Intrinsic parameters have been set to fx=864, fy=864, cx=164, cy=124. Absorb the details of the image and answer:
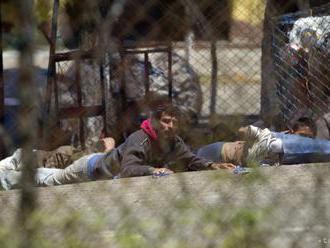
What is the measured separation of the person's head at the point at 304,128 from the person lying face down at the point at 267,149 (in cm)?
14

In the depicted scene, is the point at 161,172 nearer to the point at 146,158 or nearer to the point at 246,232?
the point at 146,158

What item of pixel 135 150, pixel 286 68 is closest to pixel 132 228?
pixel 135 150

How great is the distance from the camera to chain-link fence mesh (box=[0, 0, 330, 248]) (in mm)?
3240

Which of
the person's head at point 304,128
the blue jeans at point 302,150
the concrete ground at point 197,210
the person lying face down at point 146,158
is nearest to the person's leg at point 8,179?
the person lying face down at point 146,158

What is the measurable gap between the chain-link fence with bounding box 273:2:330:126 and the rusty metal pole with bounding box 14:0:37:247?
144 inches

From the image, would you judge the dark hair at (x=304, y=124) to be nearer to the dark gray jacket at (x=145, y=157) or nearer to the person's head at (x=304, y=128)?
the person's head at (x=304, y=128)

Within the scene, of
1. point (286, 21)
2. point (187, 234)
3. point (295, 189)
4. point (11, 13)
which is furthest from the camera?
point (286, 21)

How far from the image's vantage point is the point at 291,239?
3.42m

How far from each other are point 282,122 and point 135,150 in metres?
1.30

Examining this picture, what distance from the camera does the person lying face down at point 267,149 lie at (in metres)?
5.36

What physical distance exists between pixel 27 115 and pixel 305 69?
4.08 meters

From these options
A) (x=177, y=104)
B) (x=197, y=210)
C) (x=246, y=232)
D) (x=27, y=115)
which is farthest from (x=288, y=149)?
(x=27, y=115)

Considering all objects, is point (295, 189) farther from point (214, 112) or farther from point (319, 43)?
point (319, 43)

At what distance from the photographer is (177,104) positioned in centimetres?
566
